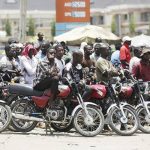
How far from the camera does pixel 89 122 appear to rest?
33.9 ft

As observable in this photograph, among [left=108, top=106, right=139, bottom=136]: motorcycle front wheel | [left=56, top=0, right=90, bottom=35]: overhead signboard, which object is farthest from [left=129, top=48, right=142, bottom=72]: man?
[left=56, top=0, right=90, bottom=35]: overhead signboard

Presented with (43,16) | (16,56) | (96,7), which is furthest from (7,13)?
(16,56)

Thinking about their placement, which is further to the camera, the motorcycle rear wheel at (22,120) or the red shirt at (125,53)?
the red shirt at (125,53)

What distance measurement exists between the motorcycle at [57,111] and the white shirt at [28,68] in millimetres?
1172

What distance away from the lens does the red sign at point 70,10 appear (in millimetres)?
21844

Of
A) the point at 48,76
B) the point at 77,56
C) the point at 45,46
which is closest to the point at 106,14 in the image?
the point at 45,46

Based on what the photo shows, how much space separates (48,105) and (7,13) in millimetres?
83325

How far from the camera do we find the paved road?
9227mm

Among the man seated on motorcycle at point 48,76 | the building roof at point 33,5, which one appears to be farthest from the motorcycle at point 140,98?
the building roof at point 33,5

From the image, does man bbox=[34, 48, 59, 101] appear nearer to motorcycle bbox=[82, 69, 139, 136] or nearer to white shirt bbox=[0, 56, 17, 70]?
motorcycle bbox=[82, 69, 139, 136]

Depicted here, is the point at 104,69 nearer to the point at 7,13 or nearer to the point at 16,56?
the point at 16,56

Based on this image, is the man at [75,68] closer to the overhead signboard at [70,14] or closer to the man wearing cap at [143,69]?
the man wearing cap at [143,69]

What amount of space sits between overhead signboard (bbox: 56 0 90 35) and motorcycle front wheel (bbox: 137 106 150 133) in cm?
1104

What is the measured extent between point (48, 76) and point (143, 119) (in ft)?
6.83
